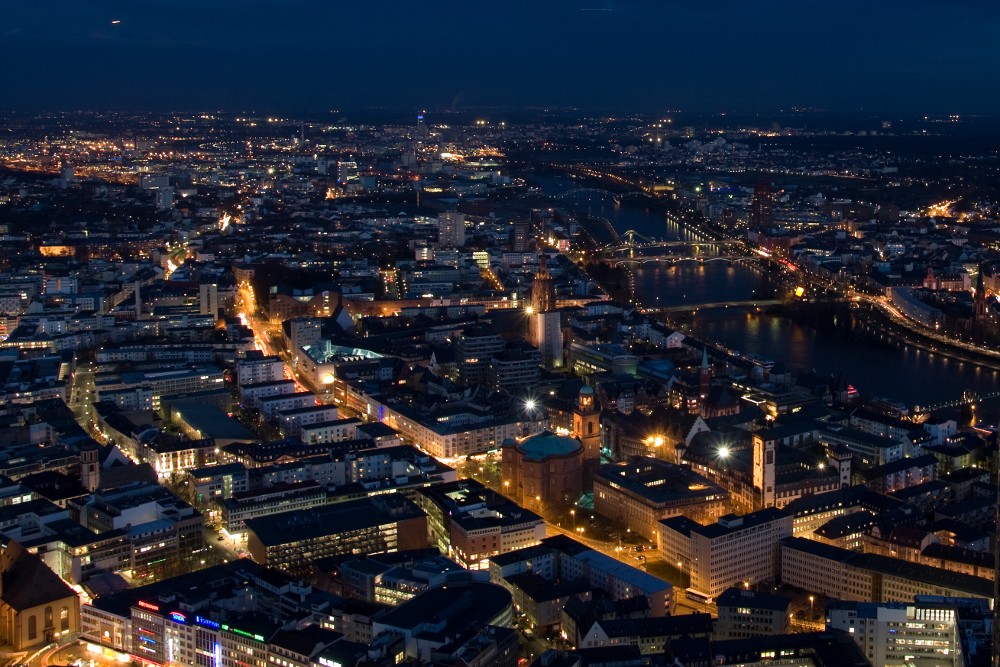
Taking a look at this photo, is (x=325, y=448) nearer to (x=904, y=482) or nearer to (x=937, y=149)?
(x=904, y=482)

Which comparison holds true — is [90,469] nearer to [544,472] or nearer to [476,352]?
[544,472]

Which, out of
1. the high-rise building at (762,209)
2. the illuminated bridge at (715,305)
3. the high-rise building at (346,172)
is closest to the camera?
the illuminated bridge at (715,305)

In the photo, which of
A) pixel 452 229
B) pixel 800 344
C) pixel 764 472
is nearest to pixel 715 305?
pixel 800 344

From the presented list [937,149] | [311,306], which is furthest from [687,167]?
[311,306]

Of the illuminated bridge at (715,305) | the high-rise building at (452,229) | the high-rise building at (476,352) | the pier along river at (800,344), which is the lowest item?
the pier along river at (800,344)

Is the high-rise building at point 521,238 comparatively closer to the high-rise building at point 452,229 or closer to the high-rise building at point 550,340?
the high-rise building at point 452,229

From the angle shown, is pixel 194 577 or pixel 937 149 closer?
pixel 194 577

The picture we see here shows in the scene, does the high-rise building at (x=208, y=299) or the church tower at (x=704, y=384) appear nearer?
the church tower at (x=704, y=384)

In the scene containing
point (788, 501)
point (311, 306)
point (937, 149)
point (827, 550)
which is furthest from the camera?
point (937, 149)

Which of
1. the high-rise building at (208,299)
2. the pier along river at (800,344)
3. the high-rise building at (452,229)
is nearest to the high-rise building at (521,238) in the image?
the high-rise building at (452,229)
